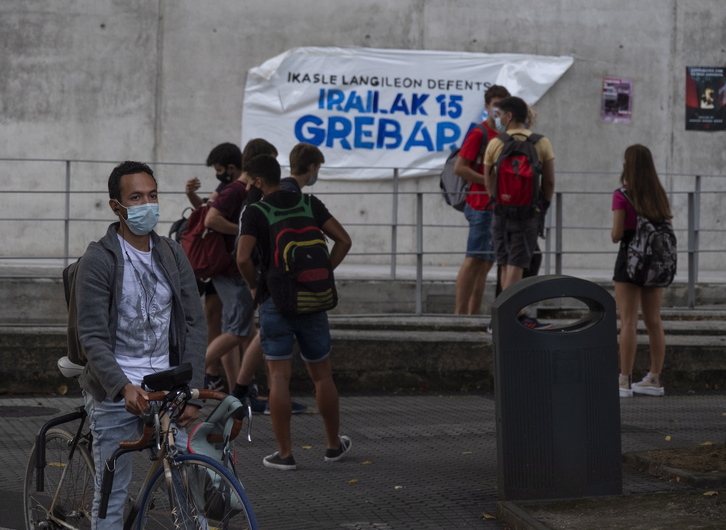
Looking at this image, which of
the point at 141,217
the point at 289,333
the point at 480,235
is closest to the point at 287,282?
the point at 289,333

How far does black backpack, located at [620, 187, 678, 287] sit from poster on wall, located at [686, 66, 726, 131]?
7026 millimetres

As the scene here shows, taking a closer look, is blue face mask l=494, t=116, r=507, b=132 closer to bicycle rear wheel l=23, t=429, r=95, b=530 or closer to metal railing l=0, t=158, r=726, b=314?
metal railing l=0, t=158, r=726, b=314

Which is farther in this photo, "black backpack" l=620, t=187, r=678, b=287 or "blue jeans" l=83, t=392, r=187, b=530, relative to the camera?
"black backpack" l=620, t=187, r=678, b=287

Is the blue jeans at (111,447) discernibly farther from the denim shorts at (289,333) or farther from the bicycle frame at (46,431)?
the denim shorts at (289,333)

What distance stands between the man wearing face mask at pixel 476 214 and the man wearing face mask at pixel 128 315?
527cm

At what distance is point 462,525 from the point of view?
5180 millimetres

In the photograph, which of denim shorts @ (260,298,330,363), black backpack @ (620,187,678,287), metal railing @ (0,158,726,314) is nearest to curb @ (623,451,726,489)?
denim shorts @ (260,298,330,363)

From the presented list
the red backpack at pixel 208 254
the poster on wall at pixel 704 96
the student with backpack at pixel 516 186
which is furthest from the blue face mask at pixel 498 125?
the poster on wall at pixel 704 96

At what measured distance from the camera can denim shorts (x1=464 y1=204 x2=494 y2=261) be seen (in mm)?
9477

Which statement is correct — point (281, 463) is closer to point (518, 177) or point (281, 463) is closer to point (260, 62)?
point (518, 177)

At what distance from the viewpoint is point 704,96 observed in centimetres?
1468

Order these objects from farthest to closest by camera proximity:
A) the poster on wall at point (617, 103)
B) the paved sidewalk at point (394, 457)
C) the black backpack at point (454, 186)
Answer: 1. the poster on wall at point (617, 103)
2. the black backpack at point (454, 186)
3. the paved sidewalk at point (394, 457)

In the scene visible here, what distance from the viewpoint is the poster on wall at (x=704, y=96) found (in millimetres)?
14656

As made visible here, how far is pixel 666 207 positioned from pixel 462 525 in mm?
3872
